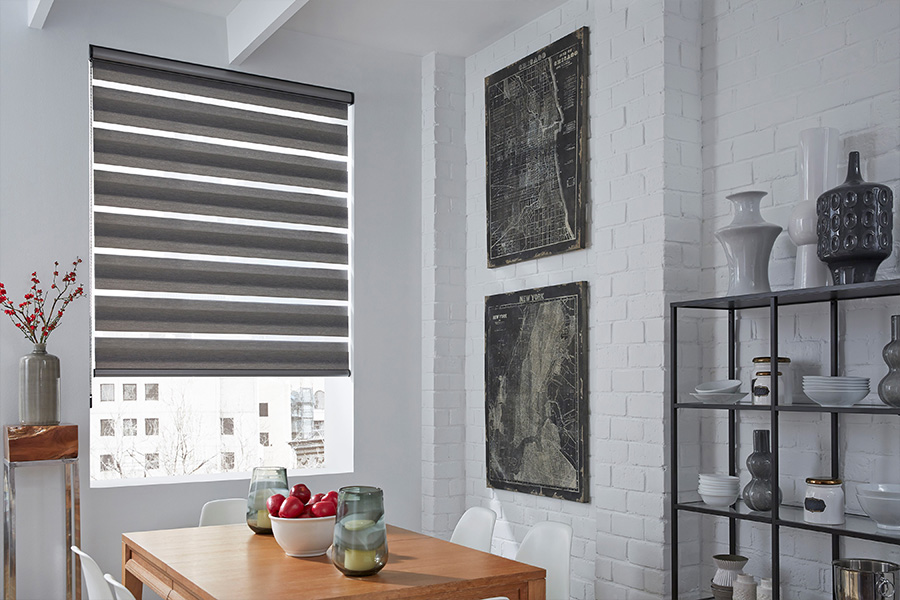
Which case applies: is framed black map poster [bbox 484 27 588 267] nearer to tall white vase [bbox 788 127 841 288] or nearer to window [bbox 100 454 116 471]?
tall white vase [bbox 788 127 841 288]

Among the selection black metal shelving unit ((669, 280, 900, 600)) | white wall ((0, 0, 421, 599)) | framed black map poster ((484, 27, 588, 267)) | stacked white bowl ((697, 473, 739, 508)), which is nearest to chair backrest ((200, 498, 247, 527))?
white wall ((0, 0, 421, 599))

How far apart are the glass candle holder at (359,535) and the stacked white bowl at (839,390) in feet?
4.28

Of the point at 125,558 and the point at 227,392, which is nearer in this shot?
the point at 125,558

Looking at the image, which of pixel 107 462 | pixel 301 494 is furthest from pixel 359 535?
pixel 107 462

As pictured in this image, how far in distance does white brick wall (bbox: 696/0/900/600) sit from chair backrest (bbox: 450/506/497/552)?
0.75 m

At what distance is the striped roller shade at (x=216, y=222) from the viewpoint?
3.81 metres

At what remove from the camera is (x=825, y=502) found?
8.25 ft

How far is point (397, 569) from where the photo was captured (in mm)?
2496

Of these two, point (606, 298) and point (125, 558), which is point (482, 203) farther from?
point (125, 558)

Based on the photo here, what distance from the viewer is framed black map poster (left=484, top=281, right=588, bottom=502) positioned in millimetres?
3697

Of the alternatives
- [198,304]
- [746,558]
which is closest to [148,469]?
[198,304]

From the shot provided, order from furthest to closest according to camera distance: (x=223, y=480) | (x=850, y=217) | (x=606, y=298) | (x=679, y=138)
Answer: (x=223, y=480), (x=606, y=298), (x=679, y=138), (x=850, y=217)

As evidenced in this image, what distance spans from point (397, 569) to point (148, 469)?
2164 mm

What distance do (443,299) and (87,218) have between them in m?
1.74
